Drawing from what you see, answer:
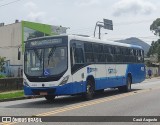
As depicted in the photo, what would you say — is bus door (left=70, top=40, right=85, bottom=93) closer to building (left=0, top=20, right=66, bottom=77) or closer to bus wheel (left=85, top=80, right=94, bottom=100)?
bus wheel (left=85, top=80, right=94, bottom=100)

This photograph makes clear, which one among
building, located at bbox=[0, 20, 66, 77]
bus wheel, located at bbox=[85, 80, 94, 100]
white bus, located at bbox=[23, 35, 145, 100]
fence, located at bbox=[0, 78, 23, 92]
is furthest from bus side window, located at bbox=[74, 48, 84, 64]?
building, located at bbox=[0, 20, 66, 77]

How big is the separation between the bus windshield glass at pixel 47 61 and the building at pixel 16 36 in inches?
1538

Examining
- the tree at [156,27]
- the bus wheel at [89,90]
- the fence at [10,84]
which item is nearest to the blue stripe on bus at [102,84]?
the bus wheel at [89,90]

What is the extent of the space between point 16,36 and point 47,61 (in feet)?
141

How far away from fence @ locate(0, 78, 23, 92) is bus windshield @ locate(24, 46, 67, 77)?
31.6 ft

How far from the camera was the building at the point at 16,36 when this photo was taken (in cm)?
5891

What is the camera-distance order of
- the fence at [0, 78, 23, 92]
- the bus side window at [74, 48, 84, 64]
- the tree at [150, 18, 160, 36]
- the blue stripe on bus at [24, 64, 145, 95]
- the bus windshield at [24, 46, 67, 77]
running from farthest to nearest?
the tree at [150, 18, 160, 36], the fence at [0, 78, 23, 92], the bus side window at [74, 48, 84, 64], the bus windshield at [24, 46, 67, 77], the blue stripe on bus at [24, 64, 145, 95]

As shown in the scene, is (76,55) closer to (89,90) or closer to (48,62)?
(48,62)

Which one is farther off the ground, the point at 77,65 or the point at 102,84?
the point at 77,65

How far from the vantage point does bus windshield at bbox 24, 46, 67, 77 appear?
17.7 metres

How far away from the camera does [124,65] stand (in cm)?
2464

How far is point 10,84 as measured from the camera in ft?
93.6

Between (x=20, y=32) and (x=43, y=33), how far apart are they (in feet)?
12.6

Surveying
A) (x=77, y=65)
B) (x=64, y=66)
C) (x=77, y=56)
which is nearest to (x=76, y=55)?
(x=77, y=56)
